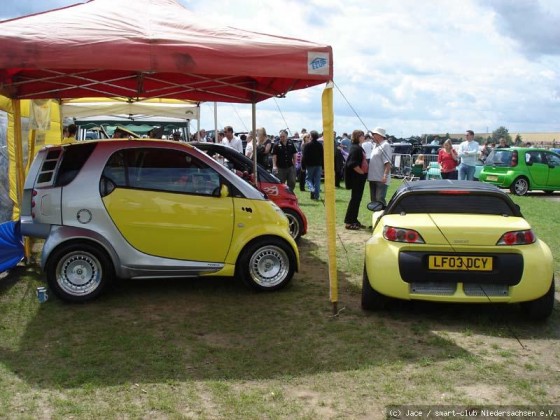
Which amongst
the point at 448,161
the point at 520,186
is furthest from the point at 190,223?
the point at 520,186

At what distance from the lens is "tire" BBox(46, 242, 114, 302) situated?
598 cm

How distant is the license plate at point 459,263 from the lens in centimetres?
523

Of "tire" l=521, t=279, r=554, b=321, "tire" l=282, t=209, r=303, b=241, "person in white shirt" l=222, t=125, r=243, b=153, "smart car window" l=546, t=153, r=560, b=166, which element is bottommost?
"tire" l=521, t=279, r=554, b=321

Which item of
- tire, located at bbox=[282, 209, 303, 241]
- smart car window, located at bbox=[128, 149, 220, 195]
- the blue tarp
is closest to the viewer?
smart car window, located at bbox=[128, 149, 220, 195]

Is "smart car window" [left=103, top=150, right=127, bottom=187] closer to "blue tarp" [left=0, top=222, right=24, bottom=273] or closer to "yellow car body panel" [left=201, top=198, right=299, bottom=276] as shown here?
"yellow car body panel" [left=201, top=198, right=299, bottom=276]

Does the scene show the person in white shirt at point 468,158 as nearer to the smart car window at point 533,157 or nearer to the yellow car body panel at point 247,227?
the smart car window at point 533,157

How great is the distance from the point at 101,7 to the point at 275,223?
2.96 m

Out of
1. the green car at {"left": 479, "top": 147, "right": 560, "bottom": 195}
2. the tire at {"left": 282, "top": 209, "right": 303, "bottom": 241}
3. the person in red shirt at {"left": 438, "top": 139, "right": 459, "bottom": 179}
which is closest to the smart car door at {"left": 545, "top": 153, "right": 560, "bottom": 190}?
the green car at {"left": 479, "top": 147, "right": 560, "bottom": 195}

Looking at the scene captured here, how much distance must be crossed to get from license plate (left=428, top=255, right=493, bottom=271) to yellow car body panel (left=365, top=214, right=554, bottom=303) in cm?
6

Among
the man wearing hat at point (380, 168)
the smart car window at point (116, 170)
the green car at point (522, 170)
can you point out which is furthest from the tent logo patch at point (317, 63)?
the green car at point (522, 170)

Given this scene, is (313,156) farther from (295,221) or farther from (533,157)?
(533,157)

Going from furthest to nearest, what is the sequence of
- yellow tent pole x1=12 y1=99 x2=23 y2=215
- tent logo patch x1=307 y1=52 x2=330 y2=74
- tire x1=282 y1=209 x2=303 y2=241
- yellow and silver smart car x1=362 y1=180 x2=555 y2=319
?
tire x1=282 y1=209 x2=303 y2=241, yellow tent pole x1=12 y1=99 x2=23 y2=215, tent logo patch x1=307 y1=52 x2=330 y2=74, yellow and silver smart car x1=362 y1=180 x2=555 y2=319

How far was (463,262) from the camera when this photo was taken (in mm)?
5254

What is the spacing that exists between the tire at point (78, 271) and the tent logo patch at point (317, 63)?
2.85 meters
